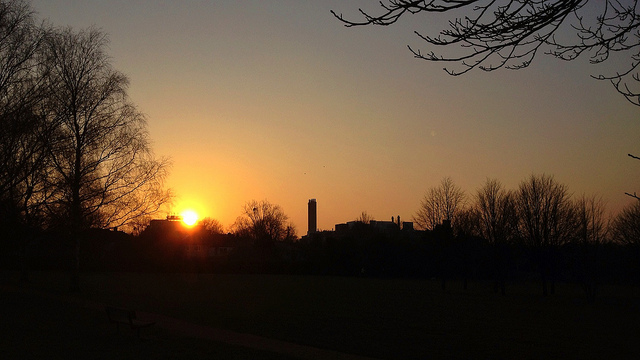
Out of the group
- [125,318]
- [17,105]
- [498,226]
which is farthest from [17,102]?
[498,226]

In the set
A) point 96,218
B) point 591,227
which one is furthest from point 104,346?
point 591,227

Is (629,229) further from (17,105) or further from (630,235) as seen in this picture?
(17,105)

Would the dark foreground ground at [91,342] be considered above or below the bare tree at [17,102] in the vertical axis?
below

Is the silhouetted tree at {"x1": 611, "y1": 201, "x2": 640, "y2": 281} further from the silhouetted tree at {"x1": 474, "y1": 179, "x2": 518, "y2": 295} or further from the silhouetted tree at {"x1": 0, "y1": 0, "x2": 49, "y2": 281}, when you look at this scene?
the silhouetted tree at {"x1": 0, "y1": 0, "x2": 49, "y2": 281}

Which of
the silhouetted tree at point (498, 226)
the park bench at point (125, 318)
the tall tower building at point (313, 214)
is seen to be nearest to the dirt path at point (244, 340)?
the park bench at point (125, 318)

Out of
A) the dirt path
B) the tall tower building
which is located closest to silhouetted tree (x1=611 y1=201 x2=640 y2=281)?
the dirt path

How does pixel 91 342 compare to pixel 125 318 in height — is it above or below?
below

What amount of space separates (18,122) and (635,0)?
1465 centimetres

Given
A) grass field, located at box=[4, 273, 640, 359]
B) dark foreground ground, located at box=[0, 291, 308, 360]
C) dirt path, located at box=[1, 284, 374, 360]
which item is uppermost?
dark foreground ground, located at box=[0, 291, 308, 360]

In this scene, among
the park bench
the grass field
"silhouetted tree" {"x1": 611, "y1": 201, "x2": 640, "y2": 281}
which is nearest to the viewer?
the grass field

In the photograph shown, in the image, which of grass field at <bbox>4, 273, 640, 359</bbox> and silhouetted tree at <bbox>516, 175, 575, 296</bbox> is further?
silhouetted tree at <bbox>516, 175, 575, 296</bbox>

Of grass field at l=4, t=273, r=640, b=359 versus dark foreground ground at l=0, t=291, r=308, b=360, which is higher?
dark foreground ground at l=0, t=291, r=308, b=360

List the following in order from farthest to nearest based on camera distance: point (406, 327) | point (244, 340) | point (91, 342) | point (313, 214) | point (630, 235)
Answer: point (313, 214)
point (630, 235)
point (406, 327)
point (244, 340)
point (91, 342)

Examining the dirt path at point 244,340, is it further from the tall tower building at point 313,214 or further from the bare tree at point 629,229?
the tall tower building at point 313,214
